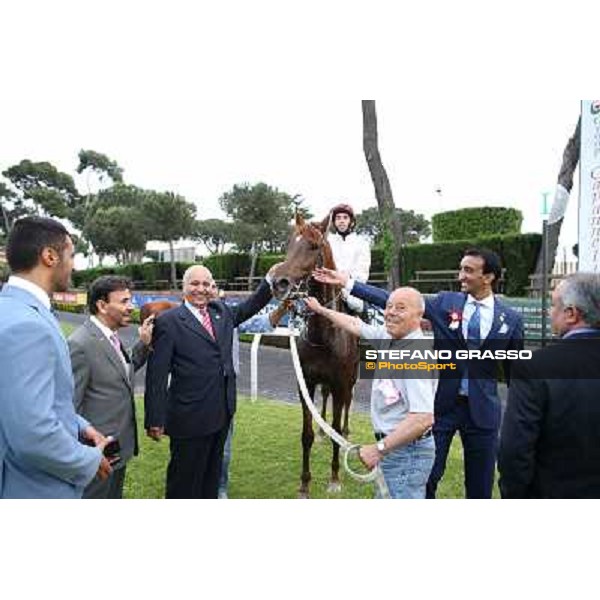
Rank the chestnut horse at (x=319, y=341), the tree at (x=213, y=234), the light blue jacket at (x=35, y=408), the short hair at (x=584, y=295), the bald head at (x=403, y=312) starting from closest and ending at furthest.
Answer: the light blue jacket at (x=35, y=408) → the short hair at (x=584, y=295) → the bald head at (x=403, y=312) → the chestnut horse at (x=319, y=341) → the tree at (x=213, y=234)

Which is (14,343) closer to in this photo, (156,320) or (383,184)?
(156,320)

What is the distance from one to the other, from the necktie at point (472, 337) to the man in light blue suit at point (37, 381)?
1.77m

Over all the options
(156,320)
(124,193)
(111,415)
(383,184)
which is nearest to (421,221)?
(383,184)

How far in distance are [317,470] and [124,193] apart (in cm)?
275

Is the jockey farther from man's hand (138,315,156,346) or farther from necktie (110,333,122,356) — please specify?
necktie (110,333,122,356)

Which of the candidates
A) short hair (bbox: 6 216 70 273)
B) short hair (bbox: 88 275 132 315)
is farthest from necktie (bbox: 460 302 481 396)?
short hair (bbox: 6 216 70 273)

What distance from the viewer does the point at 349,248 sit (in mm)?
4156

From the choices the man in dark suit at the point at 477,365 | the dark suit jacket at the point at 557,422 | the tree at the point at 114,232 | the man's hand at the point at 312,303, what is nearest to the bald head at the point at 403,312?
the dark suit jacket at the point at 557,422

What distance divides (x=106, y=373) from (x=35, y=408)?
Result: 3.02 feet

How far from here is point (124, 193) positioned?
3.78 meters

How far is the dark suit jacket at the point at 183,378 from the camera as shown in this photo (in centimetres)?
267

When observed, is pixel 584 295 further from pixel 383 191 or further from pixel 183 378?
pixel 383 191

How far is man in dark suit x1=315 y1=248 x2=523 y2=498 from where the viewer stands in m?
2.64

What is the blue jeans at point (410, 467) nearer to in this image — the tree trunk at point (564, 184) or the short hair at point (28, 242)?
the short hair at point (28, 242)
